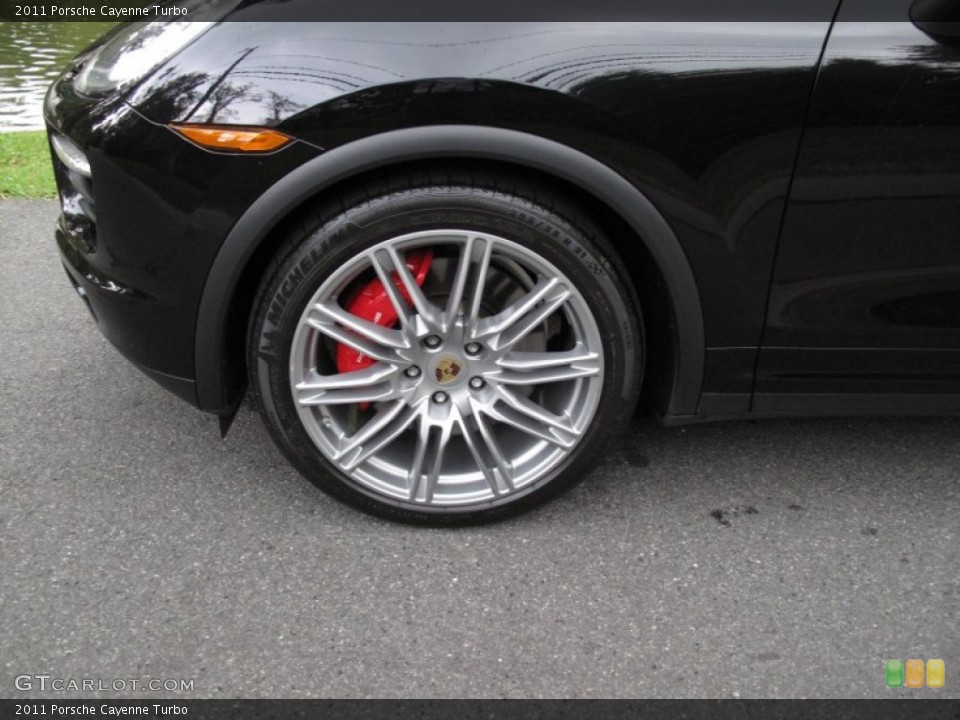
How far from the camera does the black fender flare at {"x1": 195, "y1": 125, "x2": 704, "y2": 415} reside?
1.88 m

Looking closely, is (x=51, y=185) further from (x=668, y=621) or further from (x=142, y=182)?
(x=668, y=621)

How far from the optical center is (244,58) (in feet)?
6.23

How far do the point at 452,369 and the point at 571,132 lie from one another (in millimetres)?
653

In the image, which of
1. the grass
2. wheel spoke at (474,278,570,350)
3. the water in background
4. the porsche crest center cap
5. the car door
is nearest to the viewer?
the car door

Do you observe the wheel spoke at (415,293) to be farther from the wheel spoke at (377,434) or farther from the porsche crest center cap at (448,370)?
the wheel spoke at (377,434)

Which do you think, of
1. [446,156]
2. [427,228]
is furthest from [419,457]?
[446,156]

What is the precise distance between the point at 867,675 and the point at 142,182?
194cm

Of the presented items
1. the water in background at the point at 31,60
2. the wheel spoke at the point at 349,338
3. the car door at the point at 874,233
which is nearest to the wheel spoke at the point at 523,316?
the wheel spoke at the point at 349,338

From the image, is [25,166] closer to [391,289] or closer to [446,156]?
[391,289]

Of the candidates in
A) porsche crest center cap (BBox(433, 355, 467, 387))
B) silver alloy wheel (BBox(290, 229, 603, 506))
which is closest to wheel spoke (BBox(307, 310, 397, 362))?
silver alloy wheel (BBox(290, 229, 603, 506))

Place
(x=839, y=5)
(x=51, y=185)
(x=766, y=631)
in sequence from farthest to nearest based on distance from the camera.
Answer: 1. (x=51, y=185)
2. (x=766, y=631)
3. (x=839, y=5)

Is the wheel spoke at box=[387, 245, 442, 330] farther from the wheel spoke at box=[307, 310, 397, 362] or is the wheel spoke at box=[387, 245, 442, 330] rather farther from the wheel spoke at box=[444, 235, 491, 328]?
the wheel spoke at box=[307, 310, 397, 362]

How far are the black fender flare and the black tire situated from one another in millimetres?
75

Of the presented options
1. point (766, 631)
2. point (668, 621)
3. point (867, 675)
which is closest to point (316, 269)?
point (668, 621)
